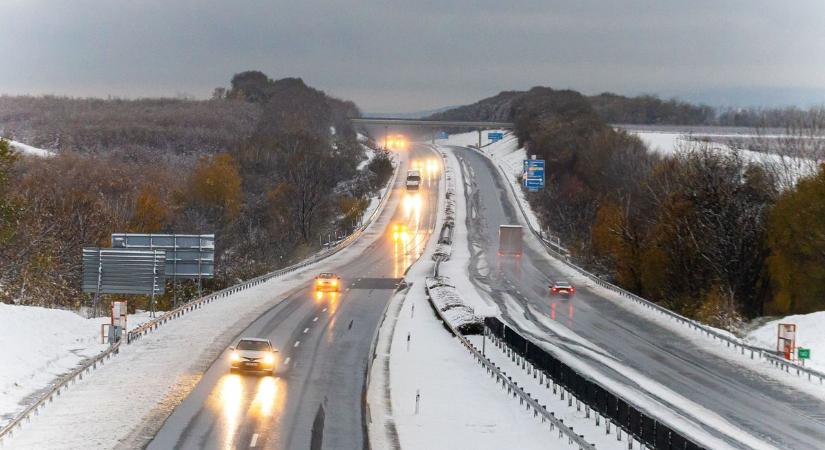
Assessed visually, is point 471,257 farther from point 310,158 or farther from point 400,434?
point 400,434

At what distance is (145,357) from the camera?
1702 inches

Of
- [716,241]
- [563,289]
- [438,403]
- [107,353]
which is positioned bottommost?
[438,403]

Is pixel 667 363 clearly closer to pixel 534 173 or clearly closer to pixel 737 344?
pixel 737 344

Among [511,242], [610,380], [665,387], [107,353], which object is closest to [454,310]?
[610,380]

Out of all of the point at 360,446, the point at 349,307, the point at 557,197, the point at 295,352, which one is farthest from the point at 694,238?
the point at 557,197

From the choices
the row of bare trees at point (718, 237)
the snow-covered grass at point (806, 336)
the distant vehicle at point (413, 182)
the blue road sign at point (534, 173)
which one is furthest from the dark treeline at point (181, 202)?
the snow-covered grass at point (806, 336)

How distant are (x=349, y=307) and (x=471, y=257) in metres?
39.5

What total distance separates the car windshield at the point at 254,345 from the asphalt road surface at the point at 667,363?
15356 millimetres

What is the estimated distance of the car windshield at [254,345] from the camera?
131 feet

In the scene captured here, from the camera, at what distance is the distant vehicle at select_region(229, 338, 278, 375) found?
3909cm

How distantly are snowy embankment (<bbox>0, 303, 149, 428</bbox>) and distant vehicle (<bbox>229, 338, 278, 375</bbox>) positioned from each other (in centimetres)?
683

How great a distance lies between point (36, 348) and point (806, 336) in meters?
37.1

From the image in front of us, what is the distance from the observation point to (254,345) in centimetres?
4003

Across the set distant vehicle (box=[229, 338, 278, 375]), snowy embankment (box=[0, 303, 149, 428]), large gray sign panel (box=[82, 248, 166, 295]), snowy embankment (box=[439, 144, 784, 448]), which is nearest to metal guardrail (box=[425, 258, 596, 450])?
snowy embankment (box=[439, 144, 784, 448])
